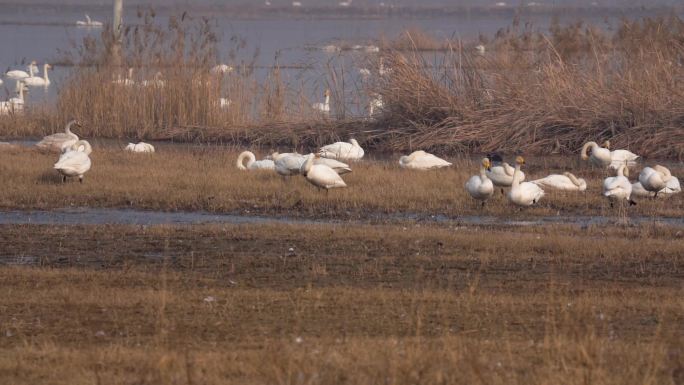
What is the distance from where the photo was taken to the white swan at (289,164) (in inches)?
656

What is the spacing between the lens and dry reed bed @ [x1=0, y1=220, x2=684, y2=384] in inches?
280

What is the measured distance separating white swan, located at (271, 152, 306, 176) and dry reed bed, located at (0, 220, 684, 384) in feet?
11.4

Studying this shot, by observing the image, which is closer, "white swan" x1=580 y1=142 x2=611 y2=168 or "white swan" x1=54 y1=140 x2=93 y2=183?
"white swan" x1=54 y1=140 x2=93 y2=183

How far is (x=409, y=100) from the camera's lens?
79.7 ft

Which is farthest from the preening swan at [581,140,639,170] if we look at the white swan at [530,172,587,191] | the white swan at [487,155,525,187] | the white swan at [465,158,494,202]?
the white swan at [465,158,494,202]

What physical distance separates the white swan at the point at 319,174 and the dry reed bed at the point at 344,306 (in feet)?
8.45

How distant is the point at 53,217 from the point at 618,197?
259 inches

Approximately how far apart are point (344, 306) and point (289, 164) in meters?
7.65

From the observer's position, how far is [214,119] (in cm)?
2486

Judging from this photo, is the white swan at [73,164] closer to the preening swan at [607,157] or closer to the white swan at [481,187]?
the white swan at [481,187]

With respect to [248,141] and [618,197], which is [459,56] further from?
[618,197]

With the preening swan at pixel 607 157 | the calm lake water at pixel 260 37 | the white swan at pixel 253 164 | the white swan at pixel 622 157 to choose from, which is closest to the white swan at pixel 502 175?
the preening swan at pixel 607 157

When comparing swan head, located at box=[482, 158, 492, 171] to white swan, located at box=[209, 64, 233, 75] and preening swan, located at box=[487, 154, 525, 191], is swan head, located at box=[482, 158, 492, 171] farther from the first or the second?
white swan, located at box=[209, 64, 233, 75]

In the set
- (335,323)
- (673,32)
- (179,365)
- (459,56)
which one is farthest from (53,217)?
(673,32)
